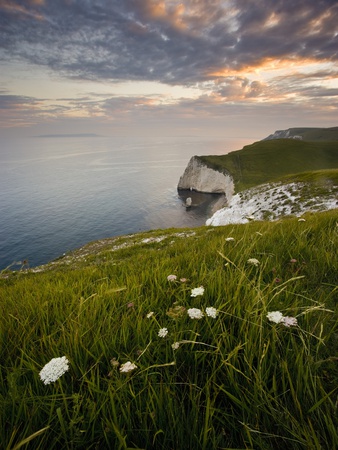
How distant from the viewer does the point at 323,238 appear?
4051 mm

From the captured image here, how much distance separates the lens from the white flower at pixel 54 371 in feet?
4.70

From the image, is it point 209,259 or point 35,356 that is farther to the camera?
point 209,259

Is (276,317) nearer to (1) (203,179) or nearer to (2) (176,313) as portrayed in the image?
(2) (176,313)

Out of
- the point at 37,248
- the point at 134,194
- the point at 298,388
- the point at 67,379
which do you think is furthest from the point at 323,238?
the point at 134,194

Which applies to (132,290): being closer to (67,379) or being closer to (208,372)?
(67,379)

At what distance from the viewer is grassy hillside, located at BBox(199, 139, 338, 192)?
10231cm

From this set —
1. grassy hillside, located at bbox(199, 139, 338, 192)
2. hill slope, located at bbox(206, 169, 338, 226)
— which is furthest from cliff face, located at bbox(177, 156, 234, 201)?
hill slope, located at bbox(206, 169, 338, 226)

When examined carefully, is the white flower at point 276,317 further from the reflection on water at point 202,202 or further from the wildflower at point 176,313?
the reflection on water at point 202,202

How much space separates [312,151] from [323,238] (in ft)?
482

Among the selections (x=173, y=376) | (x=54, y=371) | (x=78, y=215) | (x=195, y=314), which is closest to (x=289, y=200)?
(x=195, y=314)

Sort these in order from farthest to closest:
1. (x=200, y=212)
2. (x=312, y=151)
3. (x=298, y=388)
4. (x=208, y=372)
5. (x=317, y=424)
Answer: (x=312, y=151)
(x=200, y=212)
(x=208, y=372)
(x=298, y=388)
(x=317, y=424)

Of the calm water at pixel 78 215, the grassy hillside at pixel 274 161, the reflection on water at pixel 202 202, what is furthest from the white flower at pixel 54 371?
the grassy hillside at pixel 274 161

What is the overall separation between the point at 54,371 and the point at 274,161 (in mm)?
128748

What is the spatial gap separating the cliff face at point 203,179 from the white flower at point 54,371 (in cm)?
10935
